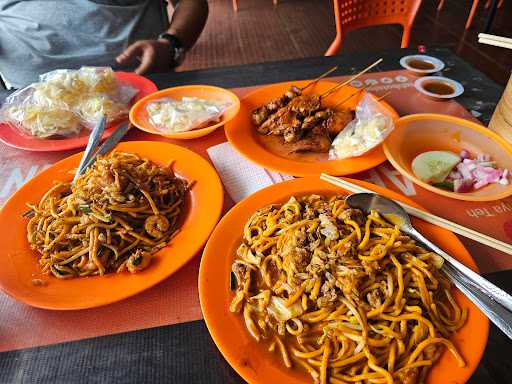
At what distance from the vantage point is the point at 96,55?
106 inches

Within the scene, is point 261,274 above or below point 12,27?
below

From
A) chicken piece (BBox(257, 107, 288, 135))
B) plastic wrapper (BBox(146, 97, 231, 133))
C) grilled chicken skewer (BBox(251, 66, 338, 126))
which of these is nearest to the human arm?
plastic wrapper (BBox(146, 97, 231, 133))


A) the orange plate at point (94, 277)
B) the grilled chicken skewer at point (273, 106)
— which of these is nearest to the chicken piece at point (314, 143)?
the grilled chicken skewer at point (273, 106)

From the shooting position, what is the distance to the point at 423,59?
235 centimetres

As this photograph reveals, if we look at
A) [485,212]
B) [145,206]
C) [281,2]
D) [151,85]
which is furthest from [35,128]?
[281,2]

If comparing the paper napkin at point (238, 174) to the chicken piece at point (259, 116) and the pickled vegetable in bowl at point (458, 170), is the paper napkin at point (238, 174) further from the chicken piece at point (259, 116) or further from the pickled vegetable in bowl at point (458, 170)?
the pickled vegetable in bowl at point (458, 170)

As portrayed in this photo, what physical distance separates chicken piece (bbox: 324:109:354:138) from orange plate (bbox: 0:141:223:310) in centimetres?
71

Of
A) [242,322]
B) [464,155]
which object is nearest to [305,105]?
[464,155]

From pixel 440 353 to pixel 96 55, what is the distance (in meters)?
2.86

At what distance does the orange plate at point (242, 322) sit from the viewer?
0.91 m

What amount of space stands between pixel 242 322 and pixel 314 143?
1.01 metres

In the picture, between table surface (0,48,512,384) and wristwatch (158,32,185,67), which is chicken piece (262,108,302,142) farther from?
wristwatch (158,32,185,67)

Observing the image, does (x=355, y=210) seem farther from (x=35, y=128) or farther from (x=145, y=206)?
(x=35, y=128)

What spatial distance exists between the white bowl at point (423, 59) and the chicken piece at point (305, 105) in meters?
0.74
